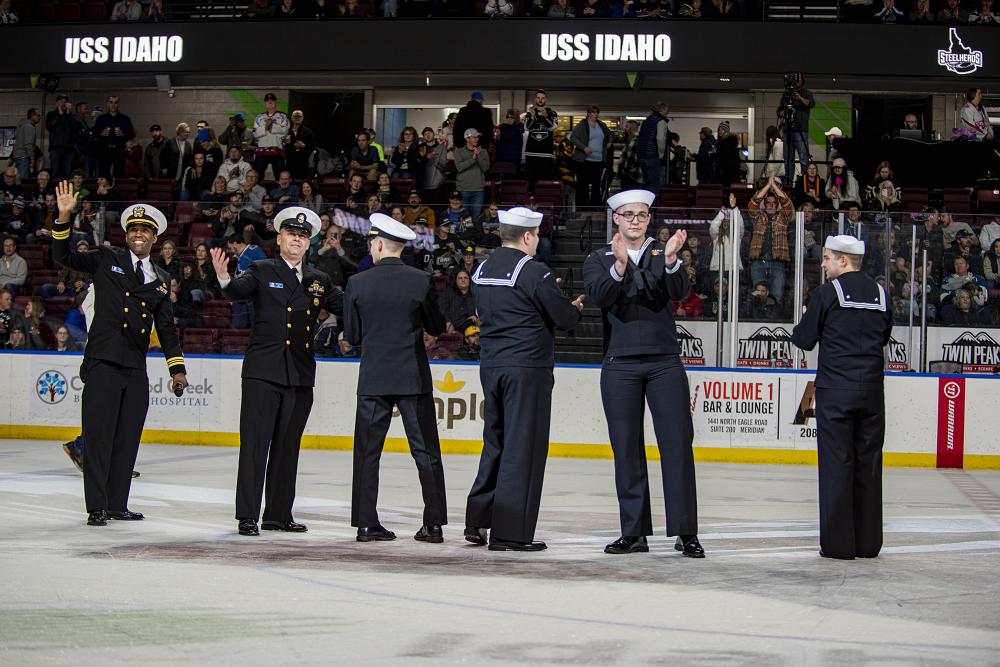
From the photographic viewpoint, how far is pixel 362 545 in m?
7.78

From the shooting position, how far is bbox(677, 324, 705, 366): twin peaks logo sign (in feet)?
50.4

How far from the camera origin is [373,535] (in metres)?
7.98

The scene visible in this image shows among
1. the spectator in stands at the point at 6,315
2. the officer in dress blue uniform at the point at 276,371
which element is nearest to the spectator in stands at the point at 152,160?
the spectator in stands at the point at 6,315

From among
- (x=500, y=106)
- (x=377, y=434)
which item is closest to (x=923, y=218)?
(x=377, y=434)

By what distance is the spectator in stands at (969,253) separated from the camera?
49.8 ft

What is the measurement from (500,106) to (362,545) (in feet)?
65.9

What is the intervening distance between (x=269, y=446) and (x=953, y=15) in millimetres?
17560

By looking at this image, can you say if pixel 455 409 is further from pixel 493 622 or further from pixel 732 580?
pixel 493 622

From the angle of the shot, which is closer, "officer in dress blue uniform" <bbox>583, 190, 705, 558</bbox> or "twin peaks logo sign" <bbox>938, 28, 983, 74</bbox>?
"officer in dress blue uniform" <bbox>583, 190, 705, 558</bbox>

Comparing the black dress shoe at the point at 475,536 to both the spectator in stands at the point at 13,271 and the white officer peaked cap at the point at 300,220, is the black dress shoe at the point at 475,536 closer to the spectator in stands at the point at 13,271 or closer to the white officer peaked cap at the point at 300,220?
the white officer peaked cap at the point at 300,220

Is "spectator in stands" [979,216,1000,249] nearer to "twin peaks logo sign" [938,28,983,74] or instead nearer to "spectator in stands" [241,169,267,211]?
"twin peaks logo sign" [938,28,983,74]

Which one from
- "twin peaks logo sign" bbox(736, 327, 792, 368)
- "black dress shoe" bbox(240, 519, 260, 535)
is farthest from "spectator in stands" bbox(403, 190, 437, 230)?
"black dress shoe" bbox(240, 519, 260, 535)

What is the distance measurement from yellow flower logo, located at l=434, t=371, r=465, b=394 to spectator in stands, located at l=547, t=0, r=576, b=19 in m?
8.72

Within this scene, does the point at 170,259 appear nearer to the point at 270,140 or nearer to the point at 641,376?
the point at 270,140
